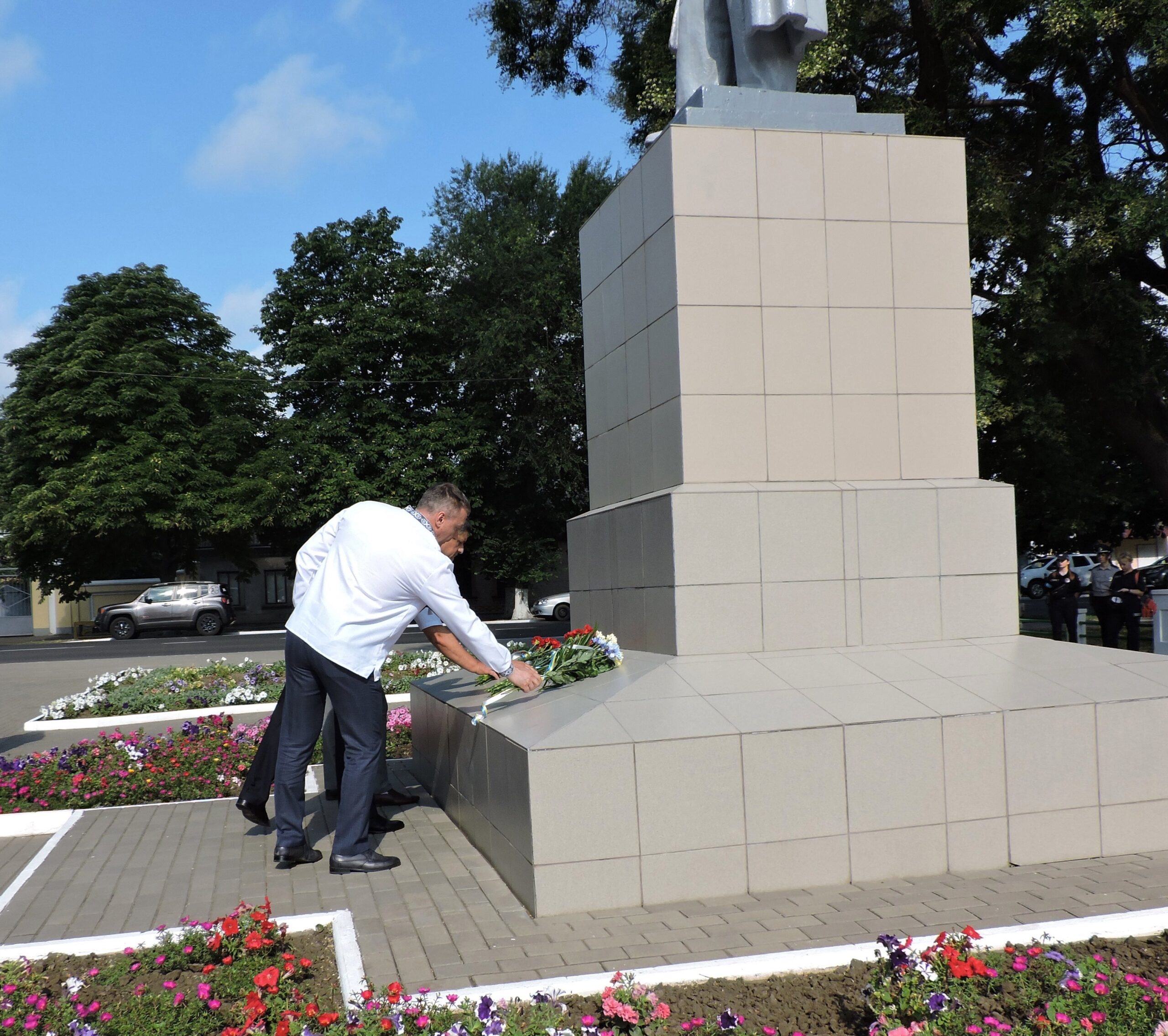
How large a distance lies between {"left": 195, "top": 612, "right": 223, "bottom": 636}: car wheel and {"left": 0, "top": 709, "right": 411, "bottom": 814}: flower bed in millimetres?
21392

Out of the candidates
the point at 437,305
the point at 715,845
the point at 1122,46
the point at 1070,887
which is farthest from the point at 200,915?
the point at 437,305

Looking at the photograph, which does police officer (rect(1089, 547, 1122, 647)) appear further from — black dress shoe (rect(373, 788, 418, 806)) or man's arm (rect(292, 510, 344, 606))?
man's arm (rect(292, 510, 344, 606))

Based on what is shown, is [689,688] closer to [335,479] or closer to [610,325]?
[610,325]

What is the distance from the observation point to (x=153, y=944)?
11.5 ft

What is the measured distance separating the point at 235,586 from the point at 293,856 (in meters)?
37.4

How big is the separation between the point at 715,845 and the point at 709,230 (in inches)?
128

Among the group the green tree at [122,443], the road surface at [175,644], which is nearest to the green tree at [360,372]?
the green tree at [122,443]

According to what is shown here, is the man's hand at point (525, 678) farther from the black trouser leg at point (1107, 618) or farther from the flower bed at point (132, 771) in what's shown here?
the black trouser leg at point (1107, 618)

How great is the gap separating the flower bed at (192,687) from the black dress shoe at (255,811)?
4.48 m

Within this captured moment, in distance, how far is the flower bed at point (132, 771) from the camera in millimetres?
6355

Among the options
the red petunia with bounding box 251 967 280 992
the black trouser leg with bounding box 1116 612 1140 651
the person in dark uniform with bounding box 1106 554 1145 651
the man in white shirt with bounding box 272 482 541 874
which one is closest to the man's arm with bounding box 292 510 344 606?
the man in white shirt with bounding box 272 482 541 874

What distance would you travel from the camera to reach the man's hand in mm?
4688

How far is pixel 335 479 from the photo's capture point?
2808cm

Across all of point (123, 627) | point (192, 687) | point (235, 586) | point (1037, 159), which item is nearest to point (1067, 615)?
point (1037, 159)
